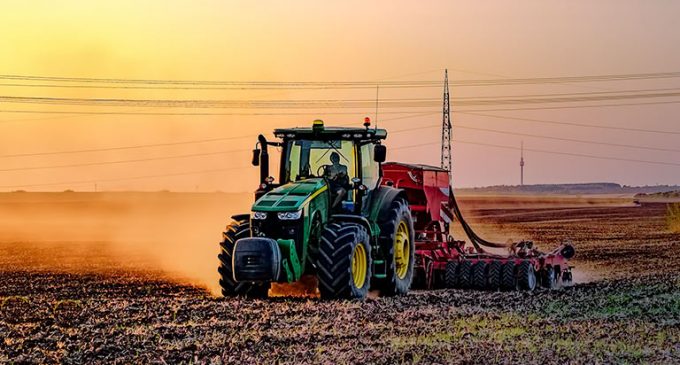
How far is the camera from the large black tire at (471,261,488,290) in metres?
24.9

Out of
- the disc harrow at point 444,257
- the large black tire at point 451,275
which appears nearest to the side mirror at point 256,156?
the disc harrow at point 444,257

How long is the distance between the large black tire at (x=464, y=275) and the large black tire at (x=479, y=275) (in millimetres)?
88

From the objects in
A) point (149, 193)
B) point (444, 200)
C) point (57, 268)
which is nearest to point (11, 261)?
point (57, 268)

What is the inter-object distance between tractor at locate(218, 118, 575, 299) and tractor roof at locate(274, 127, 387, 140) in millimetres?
18

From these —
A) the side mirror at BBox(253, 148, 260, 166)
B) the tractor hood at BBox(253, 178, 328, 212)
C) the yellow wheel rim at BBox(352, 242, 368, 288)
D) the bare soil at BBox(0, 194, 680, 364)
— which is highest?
the side mirror at BBox(253, 148, 260, 166)

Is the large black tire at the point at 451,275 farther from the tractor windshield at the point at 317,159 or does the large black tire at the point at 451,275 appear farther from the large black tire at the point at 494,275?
the tractor windshield at the point at 317,159

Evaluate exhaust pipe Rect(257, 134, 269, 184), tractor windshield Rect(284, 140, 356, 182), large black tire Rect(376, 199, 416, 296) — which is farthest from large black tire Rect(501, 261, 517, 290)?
exhaust pipe Rect(257, 134, 269, 184)

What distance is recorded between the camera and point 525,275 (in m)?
25.0

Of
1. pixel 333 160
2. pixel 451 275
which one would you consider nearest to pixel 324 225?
pixel 333 160

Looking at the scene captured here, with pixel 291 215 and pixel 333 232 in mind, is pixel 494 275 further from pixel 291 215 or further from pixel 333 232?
pixel 291 215

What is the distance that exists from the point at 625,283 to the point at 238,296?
941cm

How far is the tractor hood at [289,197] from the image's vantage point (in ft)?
62.7

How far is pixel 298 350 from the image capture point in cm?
1420

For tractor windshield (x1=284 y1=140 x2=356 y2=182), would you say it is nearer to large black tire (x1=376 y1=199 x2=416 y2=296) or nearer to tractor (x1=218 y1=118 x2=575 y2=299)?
tractor (x1=218 y1=118 x2=575 y2=299)
